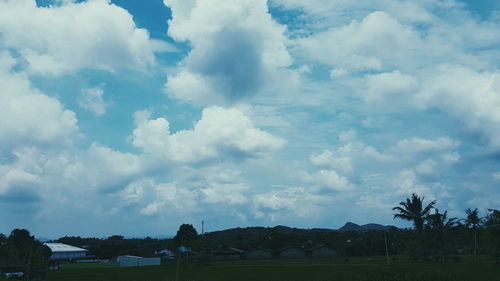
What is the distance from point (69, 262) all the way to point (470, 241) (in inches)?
3964

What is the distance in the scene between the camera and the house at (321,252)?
126875 mm

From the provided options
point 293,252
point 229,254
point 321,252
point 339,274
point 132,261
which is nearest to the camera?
point 339,274

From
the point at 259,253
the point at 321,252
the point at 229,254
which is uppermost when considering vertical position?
the point at 321,252

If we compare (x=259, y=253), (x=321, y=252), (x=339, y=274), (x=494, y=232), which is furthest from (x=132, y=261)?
(x=494, y=232)

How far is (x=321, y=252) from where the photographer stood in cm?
12775

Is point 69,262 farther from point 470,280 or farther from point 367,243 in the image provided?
point 470,280

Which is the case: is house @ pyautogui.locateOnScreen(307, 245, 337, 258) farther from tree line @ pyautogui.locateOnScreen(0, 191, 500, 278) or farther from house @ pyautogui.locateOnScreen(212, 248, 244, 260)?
house @ pyautogui.locateOnScreen(212, 248, 244, 260)

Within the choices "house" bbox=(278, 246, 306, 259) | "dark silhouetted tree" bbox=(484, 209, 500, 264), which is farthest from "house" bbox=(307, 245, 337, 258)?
"dark silhouetted tree" bbox=(484, 209, 500, 264)

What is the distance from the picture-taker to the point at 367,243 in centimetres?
12369

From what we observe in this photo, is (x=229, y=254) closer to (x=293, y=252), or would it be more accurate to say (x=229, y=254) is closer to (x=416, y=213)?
(x=293, y=252)

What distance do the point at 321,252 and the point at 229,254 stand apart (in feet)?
85.8

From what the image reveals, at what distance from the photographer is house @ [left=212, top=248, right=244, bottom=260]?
12569 centimetres

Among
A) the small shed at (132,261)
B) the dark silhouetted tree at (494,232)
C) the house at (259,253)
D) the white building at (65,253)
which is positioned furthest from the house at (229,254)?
the dark silhouetted tree at (494,232)

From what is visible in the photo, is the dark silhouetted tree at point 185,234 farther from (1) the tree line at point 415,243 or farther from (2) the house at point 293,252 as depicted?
(2) the house at point 293,252
